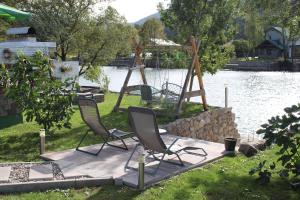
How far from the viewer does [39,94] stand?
8195 millimetres

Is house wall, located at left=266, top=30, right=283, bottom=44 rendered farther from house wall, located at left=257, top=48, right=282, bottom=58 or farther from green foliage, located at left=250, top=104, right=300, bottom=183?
green foliage, located at left=250, top=104, right=300, bottom=183

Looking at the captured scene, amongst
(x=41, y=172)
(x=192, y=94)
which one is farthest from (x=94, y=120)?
(x=192, y=94)

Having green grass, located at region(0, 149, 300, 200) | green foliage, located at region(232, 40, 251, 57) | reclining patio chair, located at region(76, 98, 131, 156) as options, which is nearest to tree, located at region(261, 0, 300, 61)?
reclining patio chair, located at region(76, 98, 131, 156)

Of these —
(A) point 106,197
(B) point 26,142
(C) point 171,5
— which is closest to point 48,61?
(B) point 26,142

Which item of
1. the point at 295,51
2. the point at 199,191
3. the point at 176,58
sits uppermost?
the point at 295,51

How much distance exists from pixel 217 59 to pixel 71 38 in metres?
8.10

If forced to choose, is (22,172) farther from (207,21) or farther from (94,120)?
(207,21)

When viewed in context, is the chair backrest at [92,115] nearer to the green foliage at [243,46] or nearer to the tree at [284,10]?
the tree at [284,10]

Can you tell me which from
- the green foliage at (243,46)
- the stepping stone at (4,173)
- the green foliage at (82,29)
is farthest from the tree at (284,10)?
the green foliage at (243,46)

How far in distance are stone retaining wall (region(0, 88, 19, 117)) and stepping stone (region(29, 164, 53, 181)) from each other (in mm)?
3717

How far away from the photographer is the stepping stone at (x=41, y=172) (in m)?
5.50

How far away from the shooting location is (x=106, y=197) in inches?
197

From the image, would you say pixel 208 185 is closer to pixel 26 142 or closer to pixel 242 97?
pixel 26 142

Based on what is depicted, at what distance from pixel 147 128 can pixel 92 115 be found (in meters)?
1.59
